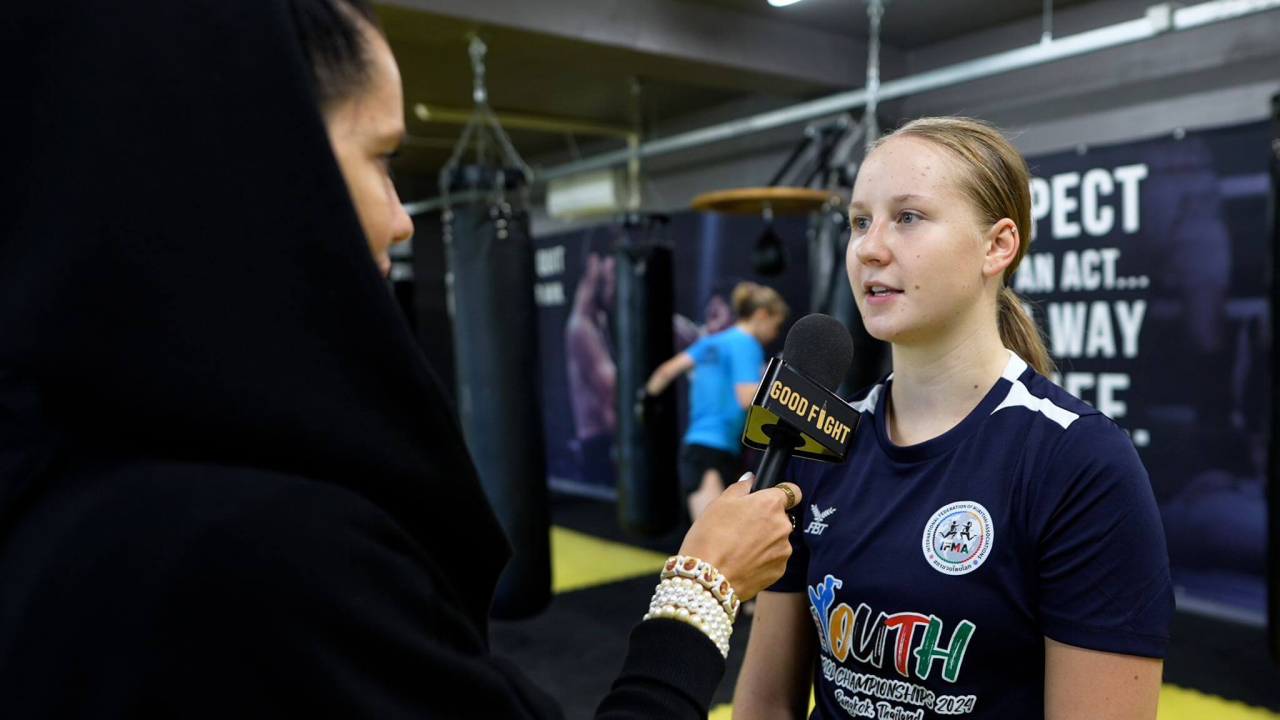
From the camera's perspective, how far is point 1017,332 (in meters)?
1.26

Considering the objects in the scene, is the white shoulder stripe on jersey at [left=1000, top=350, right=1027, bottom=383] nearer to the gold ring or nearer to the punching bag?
the gold ring

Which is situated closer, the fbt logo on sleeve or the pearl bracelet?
the pearl bracelet

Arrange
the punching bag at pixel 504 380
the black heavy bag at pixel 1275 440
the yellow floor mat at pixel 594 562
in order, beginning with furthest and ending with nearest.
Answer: the yellow floor mat at pixel 594 562, the punching bag at pixel 504 380, the black heavy bag at pixel 1275 440

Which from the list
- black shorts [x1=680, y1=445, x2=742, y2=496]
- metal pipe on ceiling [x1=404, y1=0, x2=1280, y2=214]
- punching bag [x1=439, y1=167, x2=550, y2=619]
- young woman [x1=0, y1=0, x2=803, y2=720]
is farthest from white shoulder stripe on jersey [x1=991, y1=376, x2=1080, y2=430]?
black shorts [x1=680, y1=445, x2=742, y2=496]

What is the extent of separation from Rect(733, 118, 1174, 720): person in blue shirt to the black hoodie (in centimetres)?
66

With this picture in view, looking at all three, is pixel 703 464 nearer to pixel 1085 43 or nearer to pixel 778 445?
pixel 1085 43

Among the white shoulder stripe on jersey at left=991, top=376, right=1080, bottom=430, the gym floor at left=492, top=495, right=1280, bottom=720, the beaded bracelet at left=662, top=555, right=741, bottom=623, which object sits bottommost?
the gym floor at left=492, top=495, right=1280, bottom=720

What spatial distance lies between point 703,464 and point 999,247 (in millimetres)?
3171

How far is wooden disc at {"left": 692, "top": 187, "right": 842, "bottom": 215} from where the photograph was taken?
3467 mm

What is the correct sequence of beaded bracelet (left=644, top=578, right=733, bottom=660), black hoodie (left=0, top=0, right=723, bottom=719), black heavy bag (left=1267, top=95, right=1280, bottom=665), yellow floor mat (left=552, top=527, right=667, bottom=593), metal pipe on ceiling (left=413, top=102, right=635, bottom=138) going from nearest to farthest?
black hoodie (left=0, top=0, right=723, bottom=719)
beaded bracelet (left=644, top=578, right=733, bottom=660)
black heavy bag (left=1267, top=95, right=1280, bottom=665)
yellow floor mat (left=552, top=527, right=667, bottom=593)
metal pipe on ceiling (left=413, top=102, right=635, bottom=138)

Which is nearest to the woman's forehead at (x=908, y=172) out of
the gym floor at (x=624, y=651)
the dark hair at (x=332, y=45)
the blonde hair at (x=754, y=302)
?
the dark hair at (x=332, y=45)

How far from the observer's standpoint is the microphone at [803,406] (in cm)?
97

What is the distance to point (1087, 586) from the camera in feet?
3.07

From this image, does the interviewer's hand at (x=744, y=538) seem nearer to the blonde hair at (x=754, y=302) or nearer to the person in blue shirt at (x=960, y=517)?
the person in blue shirt at (x=960, y=517)
